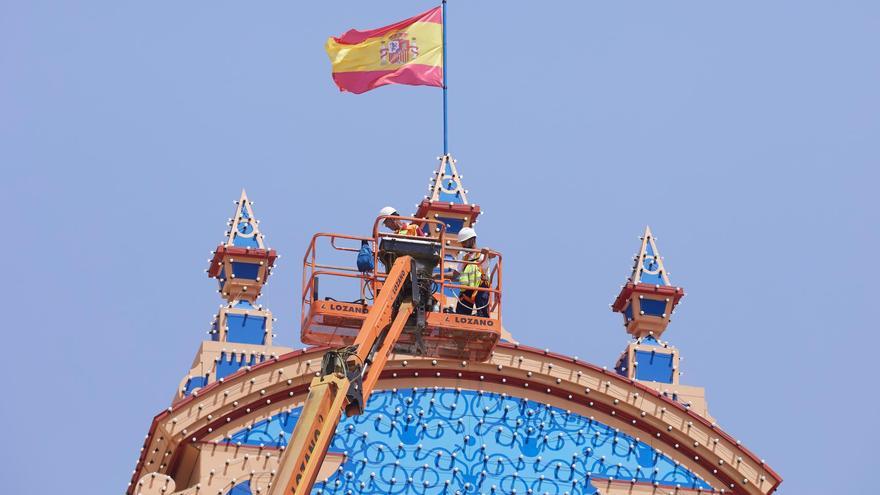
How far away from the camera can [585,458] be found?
38.2 m

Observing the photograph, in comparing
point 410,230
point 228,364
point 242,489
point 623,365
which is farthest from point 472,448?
point 410,230

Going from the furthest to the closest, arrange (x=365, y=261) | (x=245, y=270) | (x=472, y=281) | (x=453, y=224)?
(x=453, y=224), (x=245, y=270), (x=472, y=281), (x=365, y=261)

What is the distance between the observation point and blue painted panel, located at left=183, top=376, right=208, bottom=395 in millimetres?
38000

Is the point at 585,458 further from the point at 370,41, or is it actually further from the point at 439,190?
the point at 370,41

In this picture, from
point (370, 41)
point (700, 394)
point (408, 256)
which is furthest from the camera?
point (370, 41)

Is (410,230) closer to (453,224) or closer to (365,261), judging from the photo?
(365,261)

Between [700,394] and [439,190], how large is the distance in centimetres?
558

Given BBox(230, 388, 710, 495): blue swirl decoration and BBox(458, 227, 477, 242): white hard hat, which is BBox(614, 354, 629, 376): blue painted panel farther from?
BBox(458, 227, 477, 242): white hard hat

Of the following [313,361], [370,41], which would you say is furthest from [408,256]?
[370,41]

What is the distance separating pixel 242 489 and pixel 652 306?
782 centimetres

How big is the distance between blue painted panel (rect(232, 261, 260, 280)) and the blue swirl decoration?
108 inches

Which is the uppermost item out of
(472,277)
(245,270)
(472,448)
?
(245,270)

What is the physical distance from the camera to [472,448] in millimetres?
37875

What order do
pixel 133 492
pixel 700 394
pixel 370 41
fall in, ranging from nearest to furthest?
pixel 133 492, pixel 700 394, pixel 370 41
